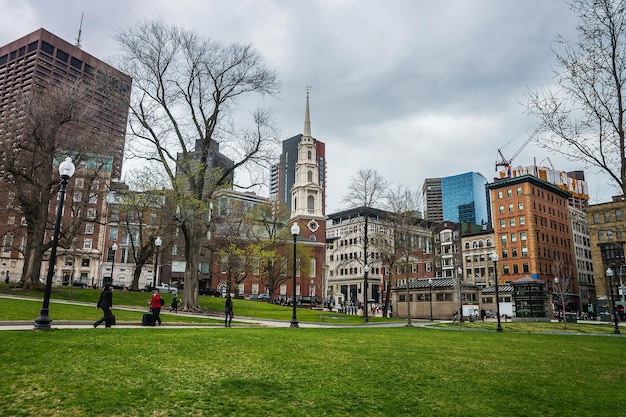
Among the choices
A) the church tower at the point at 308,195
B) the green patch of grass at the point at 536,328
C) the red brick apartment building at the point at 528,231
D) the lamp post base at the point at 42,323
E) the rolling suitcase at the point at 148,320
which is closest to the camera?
the lamp post base at the point at 42,323

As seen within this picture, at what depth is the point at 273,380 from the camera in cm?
782

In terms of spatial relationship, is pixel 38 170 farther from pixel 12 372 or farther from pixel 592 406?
pixel 592 406

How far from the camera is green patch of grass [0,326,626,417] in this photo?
615 cm

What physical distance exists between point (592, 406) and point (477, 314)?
3914cm

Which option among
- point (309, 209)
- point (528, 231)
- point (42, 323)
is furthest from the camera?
point (309, 209)

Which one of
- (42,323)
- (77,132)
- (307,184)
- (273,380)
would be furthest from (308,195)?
(273,380)

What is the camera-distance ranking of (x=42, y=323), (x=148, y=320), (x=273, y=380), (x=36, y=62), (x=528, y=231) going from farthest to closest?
1. (x=36, y=62)
2. (x=528, y=231)
3. (x=148, y=320)
4. (x=42, y=323)
5. (x=273, y=380)

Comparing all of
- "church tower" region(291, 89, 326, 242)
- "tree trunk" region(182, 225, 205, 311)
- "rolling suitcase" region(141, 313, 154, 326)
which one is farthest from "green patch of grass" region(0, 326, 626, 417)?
"church tower" region(291, 89, 326, 242)

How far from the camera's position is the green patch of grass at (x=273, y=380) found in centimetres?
615

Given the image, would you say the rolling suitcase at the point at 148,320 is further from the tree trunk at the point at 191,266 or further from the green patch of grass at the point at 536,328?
the green patch of grass at the point at 536,328

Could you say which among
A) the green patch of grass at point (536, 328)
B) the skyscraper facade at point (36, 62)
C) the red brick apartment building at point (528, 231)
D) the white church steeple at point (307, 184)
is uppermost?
the skyscraper facade at point (36, 62)

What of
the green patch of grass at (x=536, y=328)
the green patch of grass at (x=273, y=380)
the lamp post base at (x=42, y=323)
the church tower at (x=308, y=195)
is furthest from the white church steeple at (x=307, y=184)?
the green patch of grass at (x=273, y=380)

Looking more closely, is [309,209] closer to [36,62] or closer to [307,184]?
[307,184]

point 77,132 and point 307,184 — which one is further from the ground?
point 307,184
